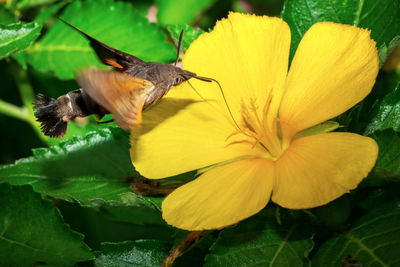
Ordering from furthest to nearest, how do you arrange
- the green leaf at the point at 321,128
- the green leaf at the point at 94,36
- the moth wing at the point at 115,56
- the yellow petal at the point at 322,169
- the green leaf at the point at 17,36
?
1. the green leaf at the point at 94,36
2. the green leaf at the point at 17,36
3. the moth wing at the point at 115,56
4. the green leaf at the point at 321,128
5. the yellow petal at the point at 322,169

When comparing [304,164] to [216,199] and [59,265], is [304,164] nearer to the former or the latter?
[216,199]

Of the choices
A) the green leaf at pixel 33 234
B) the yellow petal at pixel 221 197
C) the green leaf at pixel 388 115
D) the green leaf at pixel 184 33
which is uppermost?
the green leaf at pixel 184 33

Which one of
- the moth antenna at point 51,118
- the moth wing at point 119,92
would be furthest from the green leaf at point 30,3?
the moth wing at point 119,92

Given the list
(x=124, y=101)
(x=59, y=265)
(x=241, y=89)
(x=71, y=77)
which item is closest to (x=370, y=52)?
(x=241, y=89)

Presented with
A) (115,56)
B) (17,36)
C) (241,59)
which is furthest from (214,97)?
(17,36)

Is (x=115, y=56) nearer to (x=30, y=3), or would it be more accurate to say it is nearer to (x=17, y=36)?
(x=17, y=36)

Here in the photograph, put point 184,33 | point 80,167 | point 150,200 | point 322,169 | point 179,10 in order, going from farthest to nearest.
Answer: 1. point 179,10
2. point 184,33
3. point 80,167
4. point 150,200
5. point 322,169

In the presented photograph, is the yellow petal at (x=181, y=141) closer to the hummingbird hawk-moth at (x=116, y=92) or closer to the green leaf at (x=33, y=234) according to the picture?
the hummingbird hawk-moth at (x=116, y=92)
